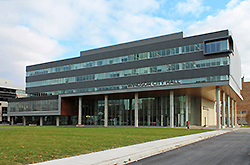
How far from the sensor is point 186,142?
1939 centimetres

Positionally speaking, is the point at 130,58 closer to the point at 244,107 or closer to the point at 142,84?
the point at 142,84

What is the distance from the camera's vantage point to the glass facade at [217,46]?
45.8 metres

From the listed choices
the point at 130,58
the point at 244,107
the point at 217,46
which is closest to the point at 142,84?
the point at 130,58

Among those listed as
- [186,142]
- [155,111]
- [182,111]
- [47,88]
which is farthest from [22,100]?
[186,142]

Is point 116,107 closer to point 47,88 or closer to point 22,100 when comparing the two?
point 47,88

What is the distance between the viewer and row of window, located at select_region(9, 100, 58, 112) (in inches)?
2751

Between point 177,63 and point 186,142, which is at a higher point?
point 177,63

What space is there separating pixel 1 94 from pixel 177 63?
3832 inches

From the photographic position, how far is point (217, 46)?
4656cm

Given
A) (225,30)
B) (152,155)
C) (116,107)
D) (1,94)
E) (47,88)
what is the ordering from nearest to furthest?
(152,155)
(225,30)
(116,107)
(47,88)
(1,94)

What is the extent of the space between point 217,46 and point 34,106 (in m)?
54.4

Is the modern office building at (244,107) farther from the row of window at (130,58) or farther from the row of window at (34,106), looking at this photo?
the row of window at (34,106)

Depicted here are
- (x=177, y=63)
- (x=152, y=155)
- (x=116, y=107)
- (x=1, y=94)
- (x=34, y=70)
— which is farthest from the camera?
(x=1, y=94)

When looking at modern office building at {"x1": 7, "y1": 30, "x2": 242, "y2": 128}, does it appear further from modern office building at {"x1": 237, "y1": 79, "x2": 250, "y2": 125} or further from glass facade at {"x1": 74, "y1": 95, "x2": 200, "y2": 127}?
modern office building at {"x1": 237, "y1": 79, "x2": 250, "y2": 125}
